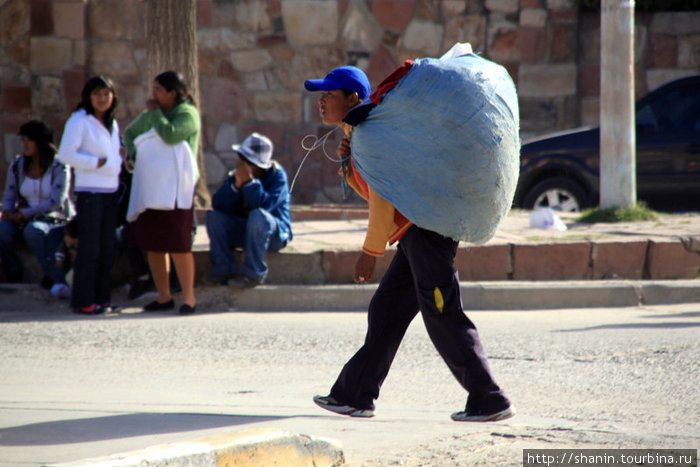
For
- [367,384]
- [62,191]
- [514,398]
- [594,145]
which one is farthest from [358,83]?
[594,145]

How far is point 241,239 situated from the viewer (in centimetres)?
808

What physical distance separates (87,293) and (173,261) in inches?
28.5

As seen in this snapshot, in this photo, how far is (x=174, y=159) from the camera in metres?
7.70

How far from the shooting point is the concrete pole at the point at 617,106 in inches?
388

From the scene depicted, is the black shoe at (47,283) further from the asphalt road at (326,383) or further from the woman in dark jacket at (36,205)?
the asphalt road at (326,383)

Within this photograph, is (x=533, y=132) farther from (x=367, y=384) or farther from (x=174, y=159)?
(x=367, y=384)

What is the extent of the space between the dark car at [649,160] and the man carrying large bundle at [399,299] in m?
7.76

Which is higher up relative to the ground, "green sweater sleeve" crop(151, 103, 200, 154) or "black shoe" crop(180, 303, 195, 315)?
"green sweater sleeve" crop(151, 103, 200, 154)

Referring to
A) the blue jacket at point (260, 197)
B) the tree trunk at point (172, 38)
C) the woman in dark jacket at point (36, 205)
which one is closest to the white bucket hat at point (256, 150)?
the blue jacket at point (260, 197)

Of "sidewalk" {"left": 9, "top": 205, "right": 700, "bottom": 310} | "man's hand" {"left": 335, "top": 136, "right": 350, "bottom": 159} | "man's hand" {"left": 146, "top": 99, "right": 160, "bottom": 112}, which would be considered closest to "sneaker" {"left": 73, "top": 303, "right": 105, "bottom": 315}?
"sidewalk" {"left": 9, "top": 205, "right": 700, "bottom": 310}

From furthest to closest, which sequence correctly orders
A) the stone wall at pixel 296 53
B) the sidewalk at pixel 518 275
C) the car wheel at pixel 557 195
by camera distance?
the stone wall at pixel 296 53 < the car wheel at pixel 557 195 < the sidewalk at pixel 518 275

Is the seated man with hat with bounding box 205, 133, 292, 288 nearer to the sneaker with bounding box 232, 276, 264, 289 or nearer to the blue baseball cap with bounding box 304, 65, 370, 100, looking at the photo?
the sneaker with bounding box 232, 276, 264, 289

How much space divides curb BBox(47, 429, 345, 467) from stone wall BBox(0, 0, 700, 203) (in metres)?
10.2

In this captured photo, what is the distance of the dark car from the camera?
11.5 metres
